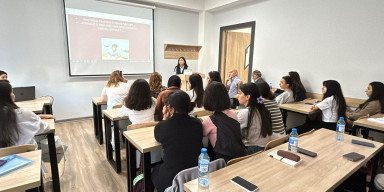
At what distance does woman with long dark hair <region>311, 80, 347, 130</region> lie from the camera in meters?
2.99

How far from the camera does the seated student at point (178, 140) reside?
1.52m

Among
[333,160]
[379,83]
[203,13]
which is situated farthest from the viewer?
[203,13]

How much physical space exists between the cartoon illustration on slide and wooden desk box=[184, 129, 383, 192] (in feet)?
14.4

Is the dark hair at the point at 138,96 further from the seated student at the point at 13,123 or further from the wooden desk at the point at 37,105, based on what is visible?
the wooden desk at the point at 37,105

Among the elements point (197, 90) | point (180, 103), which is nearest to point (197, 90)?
point (197, 90)

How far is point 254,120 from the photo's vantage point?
1911mm

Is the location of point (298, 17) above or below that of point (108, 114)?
above

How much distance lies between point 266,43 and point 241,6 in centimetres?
122

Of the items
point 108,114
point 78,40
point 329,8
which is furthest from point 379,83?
point 78,40

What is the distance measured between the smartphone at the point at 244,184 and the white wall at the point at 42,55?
4570 millimetres

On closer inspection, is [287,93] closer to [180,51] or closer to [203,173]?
[203,173]

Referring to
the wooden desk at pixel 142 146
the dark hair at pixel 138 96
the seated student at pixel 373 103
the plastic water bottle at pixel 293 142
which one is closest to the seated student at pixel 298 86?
the seated student at pixel 373 103

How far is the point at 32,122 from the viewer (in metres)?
1.82

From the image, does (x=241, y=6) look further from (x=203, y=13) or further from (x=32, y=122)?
(x=32, y=122)
